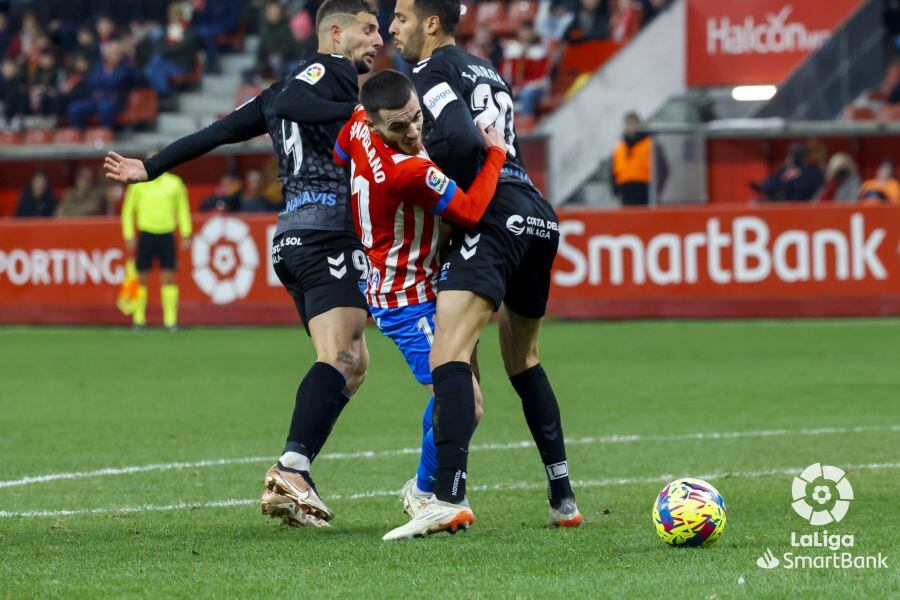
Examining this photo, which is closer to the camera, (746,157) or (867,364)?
(867,364)

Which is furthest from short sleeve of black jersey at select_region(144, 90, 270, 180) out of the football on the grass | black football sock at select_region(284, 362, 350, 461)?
the football on the grass

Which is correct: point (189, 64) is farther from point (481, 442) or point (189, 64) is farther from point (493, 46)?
point (481, 442)

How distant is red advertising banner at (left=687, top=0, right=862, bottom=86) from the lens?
21359 millimetres

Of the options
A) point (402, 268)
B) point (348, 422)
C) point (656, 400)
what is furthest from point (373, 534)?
point (656, 400)

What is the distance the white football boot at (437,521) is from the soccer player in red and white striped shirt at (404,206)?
0.30m

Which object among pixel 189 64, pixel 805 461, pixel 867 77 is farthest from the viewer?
pixel 189 64

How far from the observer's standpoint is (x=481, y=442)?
29.6 feet

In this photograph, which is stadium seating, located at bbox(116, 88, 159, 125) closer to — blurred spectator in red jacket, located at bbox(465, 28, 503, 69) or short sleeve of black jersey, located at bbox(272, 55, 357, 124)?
blurred spectator in red jacket, located at bbox(465, 28, 503, 69)

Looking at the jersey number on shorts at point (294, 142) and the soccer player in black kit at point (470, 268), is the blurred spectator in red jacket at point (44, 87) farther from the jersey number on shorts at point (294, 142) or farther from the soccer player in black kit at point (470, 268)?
the soccer player in black kit at point (470, 268)

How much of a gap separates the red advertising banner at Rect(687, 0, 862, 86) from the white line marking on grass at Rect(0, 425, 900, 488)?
13044 millimetres

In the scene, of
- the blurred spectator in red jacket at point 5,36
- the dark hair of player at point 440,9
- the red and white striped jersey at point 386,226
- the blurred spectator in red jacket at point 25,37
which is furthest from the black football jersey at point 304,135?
the blurred spectator in red jacket at point 5,36

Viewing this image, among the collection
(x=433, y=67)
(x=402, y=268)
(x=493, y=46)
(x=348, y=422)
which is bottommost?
(x=348, y=422)

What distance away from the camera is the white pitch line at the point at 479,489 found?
6605mm

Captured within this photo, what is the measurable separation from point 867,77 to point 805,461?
14221 mm
